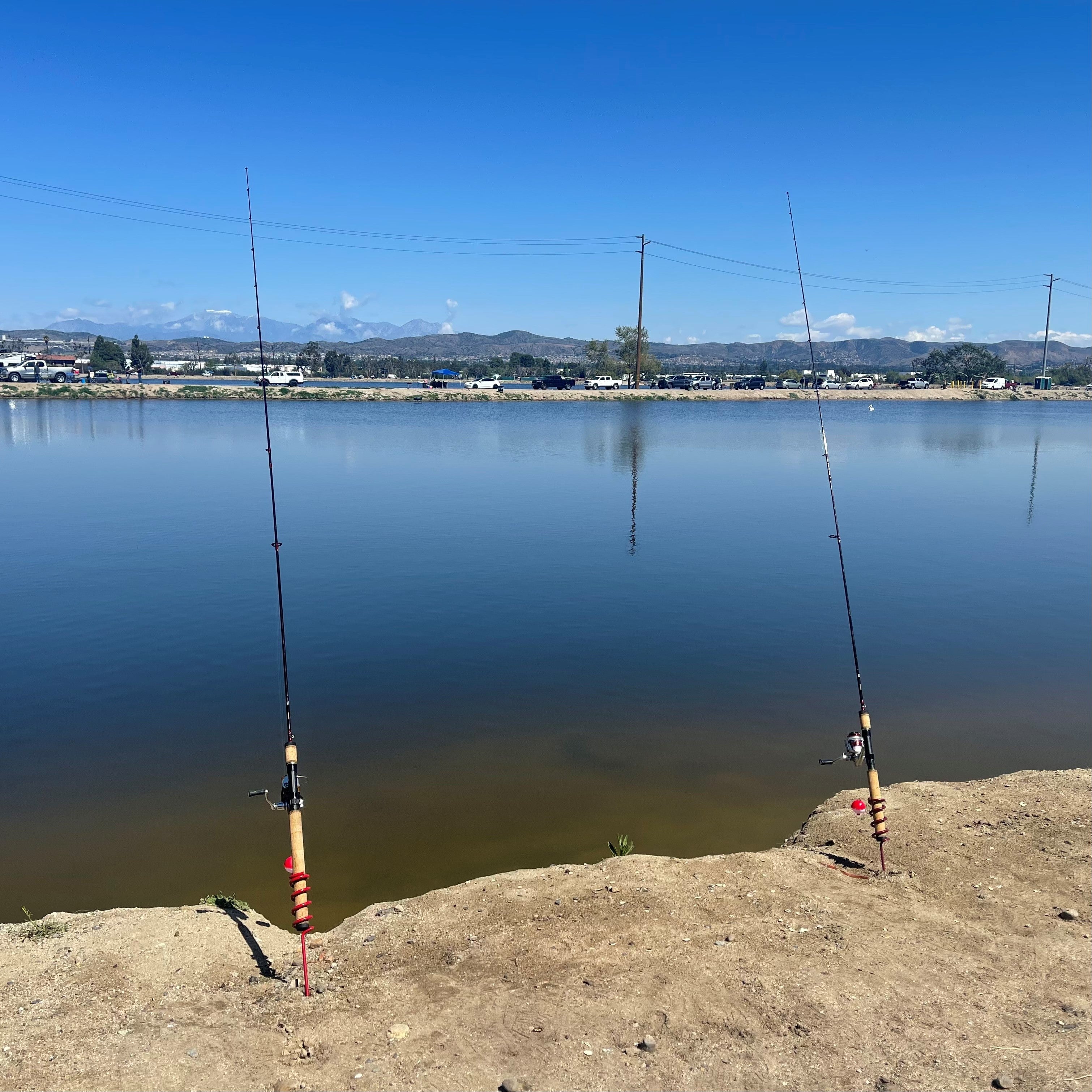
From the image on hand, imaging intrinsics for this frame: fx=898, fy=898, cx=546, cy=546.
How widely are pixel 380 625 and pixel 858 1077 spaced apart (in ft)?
44.4

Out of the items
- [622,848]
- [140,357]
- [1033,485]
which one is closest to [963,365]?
[1033,485]

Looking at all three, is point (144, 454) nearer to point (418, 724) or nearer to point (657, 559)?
point (657, 559)

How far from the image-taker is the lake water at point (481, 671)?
11.0 m

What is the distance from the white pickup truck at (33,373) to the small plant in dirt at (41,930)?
112579 millimetres

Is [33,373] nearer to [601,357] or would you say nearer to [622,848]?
[601,357]

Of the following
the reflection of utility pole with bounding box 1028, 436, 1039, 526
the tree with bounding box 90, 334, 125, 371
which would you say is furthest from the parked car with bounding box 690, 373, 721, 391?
the tree with bounding box 90, 334, 125, 371

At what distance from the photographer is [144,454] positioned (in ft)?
154

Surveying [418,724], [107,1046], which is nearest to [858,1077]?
[107,1046]

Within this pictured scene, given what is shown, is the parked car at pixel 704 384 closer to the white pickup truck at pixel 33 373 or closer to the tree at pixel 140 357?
the white pickup truck at pixel 33 373

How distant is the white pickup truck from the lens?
352 ft

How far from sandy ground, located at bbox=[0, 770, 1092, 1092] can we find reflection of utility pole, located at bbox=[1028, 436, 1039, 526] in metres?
27.2

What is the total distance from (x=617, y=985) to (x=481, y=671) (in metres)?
9.10

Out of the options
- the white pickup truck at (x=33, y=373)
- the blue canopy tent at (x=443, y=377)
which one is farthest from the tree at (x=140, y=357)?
the blue canopy tent at (x=443, y=377)

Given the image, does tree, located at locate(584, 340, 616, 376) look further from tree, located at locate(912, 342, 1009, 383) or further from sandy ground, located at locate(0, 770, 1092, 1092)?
sandy ground, located at locate(0, 770, 1092, 1092)
